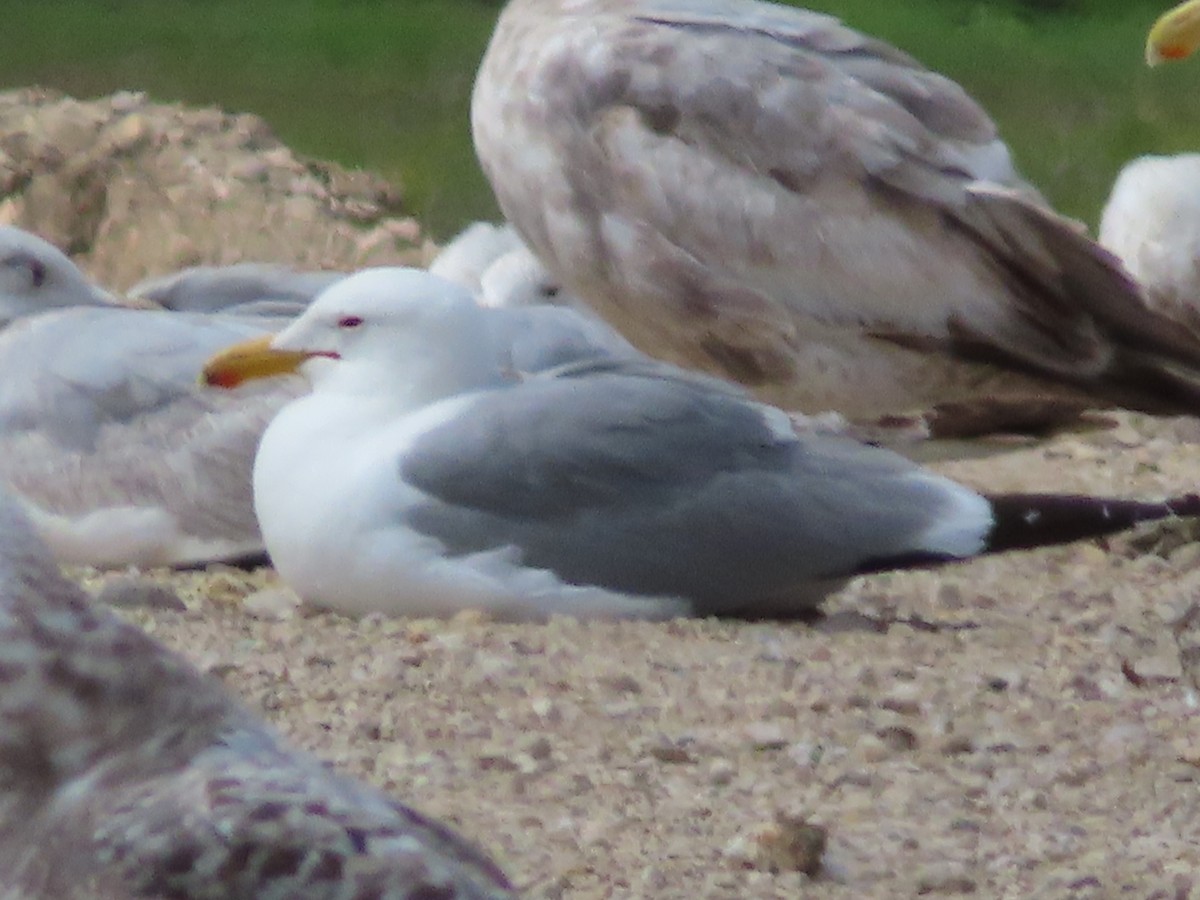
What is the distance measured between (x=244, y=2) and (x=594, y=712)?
5.88 m

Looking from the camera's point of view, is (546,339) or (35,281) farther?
(35,281)

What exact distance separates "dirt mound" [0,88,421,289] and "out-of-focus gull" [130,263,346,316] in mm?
1724

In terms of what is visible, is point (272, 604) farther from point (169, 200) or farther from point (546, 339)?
point (169, 200)

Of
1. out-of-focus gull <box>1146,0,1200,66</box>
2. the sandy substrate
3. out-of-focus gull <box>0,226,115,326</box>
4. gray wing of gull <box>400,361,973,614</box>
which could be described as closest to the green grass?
out-of-focus gull <box>1146,0,1200,66</box>

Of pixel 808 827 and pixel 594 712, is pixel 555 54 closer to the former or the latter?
pixel 594 712

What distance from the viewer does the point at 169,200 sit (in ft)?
24.5

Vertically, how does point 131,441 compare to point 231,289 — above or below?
above

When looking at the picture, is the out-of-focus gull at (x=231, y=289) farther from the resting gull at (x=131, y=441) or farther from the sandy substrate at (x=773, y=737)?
the sandy substrate at (x=773, y=737)

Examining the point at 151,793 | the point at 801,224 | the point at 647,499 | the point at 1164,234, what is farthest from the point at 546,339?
the point at 151,793

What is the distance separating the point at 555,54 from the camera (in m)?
4.96

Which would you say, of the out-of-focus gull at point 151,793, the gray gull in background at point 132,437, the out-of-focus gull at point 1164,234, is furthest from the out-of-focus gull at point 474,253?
the out-of-focus gull at point 151,793

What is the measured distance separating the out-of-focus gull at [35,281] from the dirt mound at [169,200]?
7.54ft

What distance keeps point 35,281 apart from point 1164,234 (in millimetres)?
3175

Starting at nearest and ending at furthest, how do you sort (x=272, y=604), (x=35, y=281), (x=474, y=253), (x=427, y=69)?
(x=272, y=604)
(x=35, y=281)
(x=474, y=253)
(x=427, y=69)
